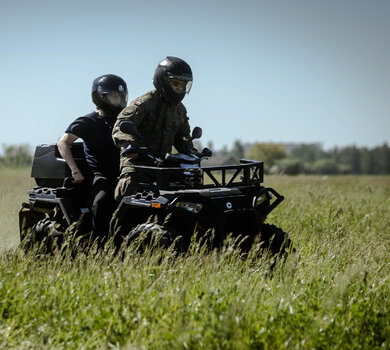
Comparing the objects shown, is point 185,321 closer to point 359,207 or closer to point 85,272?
point 85,272

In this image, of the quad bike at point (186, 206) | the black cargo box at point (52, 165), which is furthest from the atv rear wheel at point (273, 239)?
the black cargo box at point (52, 165)

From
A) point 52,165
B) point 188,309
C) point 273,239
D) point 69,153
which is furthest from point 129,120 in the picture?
point 188,309

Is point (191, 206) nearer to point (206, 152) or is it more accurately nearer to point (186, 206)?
point (186, 206)

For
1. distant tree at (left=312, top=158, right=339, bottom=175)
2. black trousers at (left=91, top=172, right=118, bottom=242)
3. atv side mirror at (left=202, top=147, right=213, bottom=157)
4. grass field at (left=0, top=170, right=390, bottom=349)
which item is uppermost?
atv side mirror at (left=202, top=147, right=213, bottom=157)

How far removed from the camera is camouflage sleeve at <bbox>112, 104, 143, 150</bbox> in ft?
18.6

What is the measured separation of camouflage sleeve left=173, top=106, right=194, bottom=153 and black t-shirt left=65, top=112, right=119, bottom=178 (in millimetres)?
725

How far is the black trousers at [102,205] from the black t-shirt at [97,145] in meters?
0.19

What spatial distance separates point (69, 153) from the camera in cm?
654

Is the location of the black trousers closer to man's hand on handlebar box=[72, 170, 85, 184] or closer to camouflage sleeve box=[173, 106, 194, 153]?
man's hand on handlebar box=[72, 170, 85, 184]

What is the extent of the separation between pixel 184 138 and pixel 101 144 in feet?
3.13

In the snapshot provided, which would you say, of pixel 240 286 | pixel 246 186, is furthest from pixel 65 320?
pixel 246 186

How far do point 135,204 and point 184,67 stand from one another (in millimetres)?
1509

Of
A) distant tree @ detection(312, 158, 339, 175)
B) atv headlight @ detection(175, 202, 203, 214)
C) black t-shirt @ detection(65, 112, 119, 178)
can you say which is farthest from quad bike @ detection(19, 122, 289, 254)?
distant tree @ detection(312, 158, 339, 175)

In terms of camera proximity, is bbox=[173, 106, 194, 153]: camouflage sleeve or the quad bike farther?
bbox=[173, 106, 194, 153]: camouflage sleeve
